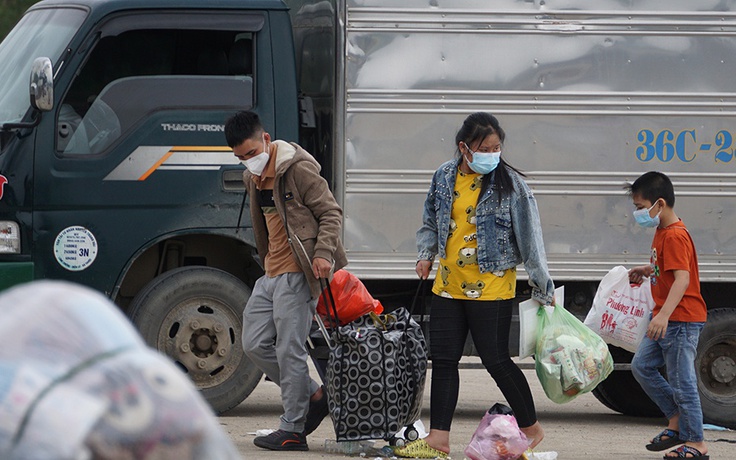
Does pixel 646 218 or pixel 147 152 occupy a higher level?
pixel 147 152

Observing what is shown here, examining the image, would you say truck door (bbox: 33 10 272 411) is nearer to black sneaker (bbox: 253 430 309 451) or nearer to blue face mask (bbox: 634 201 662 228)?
black sneaker (bbox: 253 430 309 451)

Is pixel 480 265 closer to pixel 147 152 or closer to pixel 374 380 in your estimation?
pixel 374 380

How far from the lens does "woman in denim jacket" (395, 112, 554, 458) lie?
5684 millimetres

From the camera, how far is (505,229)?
568 centimetres

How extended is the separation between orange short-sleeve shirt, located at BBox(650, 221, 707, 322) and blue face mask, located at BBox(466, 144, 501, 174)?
3.22ft

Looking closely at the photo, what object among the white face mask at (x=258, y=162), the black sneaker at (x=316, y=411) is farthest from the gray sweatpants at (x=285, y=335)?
the white face mask at (x=258, y=162)

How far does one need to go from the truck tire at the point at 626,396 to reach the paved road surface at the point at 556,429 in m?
0.07

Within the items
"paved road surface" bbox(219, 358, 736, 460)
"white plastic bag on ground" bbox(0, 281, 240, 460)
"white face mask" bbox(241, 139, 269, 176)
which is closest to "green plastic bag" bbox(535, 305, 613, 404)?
"paved road surface" bbox(219, 358, 736, 460)

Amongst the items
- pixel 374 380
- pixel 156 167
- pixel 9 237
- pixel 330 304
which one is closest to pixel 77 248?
pixel 9 237

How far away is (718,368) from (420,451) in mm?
2691

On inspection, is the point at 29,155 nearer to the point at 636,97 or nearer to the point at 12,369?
the point at 636,97

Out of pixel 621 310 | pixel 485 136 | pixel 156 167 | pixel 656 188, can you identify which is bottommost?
pixel 621 310

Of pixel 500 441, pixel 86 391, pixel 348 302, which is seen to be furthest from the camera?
pixel 348 302

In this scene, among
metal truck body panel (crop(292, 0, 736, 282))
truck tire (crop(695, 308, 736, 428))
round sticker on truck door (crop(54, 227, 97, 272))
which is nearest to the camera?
round sticker on truck door (crop(54, 227, 97, 272))
